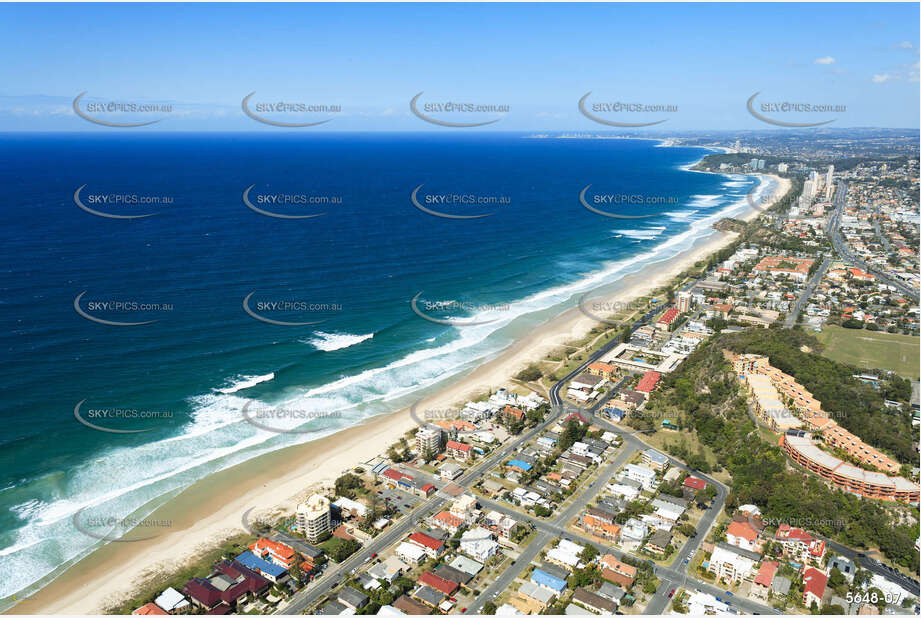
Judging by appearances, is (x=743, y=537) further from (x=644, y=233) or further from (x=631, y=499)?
(x=644, y=233)

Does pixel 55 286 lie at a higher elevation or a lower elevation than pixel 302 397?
higher

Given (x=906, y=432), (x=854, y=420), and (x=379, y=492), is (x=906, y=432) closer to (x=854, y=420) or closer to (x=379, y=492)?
(x=854, y=420)

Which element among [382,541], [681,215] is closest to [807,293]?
[681,215]

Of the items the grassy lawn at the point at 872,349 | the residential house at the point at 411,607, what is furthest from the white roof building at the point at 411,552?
the grassy lawn at the point at 872,349

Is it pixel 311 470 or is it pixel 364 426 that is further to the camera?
pixel 364 426

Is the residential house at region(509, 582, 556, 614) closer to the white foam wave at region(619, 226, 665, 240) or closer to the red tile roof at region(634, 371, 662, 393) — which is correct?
the red tile roof at region(634, 371, 662, 393)

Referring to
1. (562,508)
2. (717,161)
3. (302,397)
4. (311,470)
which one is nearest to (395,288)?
(302,397)

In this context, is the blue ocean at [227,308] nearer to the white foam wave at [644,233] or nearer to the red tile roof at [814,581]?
the white foam wave at [644,233]
